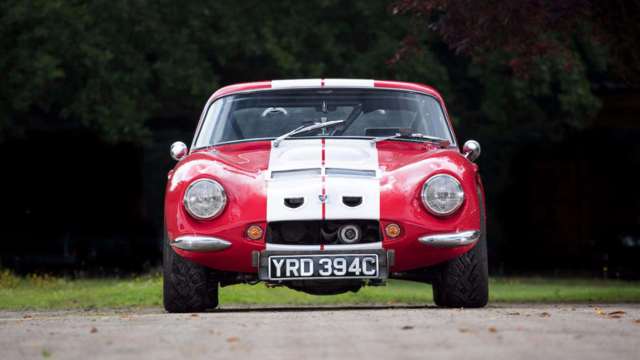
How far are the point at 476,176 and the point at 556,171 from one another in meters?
22.5

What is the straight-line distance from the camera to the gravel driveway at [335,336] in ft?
19.9

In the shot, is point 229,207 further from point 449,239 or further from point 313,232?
point 449,239

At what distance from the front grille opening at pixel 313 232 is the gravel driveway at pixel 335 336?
79 centimetres

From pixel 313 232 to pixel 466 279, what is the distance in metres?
1.09

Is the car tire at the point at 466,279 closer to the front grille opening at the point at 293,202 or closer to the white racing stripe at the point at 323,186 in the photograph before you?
the white racing stripe at the point at 323,186

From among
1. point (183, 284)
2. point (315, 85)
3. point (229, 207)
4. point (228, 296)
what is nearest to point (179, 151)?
point (315, 85)

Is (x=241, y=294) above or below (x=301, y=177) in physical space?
below

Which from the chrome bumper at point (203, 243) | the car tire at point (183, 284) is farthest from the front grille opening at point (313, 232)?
the car tire at point (183, 284)

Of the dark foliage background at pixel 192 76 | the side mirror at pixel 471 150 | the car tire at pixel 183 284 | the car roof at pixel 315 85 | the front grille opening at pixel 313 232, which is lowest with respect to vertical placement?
the car tire at pixel 183 284

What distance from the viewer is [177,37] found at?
71.6ft

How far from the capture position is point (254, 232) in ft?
28.8

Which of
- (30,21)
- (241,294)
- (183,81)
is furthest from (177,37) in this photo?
(241,294)

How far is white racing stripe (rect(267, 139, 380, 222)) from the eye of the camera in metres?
8.70

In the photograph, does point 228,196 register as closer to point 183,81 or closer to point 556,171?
point 183,81
